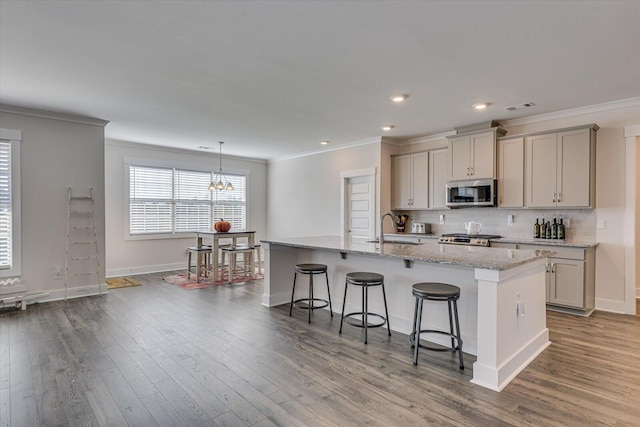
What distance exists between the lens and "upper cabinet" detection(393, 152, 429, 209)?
20.0 ft

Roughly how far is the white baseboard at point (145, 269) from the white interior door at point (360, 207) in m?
3.79

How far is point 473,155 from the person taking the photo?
5.34 m

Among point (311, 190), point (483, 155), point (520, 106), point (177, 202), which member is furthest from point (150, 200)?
point (520, 106)

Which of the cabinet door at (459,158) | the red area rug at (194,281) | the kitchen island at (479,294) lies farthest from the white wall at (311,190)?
the kitchen island at (479,294)

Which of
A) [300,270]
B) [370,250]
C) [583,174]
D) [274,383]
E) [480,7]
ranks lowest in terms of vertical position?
[274,383]

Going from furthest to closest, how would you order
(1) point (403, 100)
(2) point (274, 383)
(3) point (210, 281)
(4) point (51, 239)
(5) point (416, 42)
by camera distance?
(3) point (210, 281) < (4) point (51, 239) < (1) point (403, 100) < (5) point (416, 42) < (2) point (274, 383)

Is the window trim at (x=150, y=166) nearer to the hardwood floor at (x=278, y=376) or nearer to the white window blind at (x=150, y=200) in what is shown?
the white window blind at (x=150, y=200)

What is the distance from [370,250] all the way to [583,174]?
10.4 ft

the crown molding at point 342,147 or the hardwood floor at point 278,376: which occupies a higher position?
the crown molding at point 342,147

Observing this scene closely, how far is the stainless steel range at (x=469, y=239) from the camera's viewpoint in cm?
490

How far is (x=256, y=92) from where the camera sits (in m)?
4.02

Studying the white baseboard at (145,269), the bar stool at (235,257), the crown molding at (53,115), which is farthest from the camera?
the white baseboard at (145,269)

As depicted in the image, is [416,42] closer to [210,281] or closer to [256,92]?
[256,92]

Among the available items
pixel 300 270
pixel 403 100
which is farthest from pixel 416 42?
pixel 300 270
